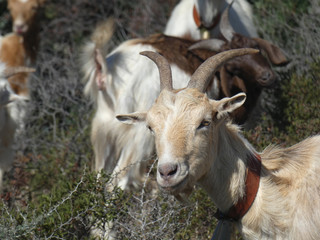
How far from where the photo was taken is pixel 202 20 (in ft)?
25.0

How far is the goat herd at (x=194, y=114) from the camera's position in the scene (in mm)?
3879

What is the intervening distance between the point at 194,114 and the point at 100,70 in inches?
95.0

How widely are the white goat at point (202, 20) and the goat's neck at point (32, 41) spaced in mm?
1916

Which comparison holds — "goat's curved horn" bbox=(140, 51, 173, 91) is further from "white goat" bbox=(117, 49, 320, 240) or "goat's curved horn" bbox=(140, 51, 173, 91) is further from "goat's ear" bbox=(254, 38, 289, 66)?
"goat's ear" bbox=(254, 38, 289, 66)

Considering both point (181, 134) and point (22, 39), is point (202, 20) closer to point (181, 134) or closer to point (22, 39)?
point (22, 39)

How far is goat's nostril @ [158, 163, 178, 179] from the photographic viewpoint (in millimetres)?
3582

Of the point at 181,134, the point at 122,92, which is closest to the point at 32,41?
the point at 122,92

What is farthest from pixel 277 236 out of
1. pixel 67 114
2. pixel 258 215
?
pixel 67 114

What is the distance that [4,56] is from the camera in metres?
8.09

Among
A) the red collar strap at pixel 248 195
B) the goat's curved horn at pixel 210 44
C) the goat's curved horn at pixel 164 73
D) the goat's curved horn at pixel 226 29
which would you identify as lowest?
the goat's curved horn at pixel 210 44

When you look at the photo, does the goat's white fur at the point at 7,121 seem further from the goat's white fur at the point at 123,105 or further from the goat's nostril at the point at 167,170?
the goat's nostril at the point at 167,170

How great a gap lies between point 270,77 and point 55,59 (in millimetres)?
3958

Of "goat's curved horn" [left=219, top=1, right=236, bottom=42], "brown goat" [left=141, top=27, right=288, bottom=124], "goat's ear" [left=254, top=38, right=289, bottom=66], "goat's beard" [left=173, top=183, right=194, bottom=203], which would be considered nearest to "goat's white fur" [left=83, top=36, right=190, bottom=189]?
"brown goat" [left=141, top=27, right=288, bottom=124]

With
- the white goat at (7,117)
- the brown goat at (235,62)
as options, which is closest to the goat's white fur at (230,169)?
the brown goat at (235,62)
